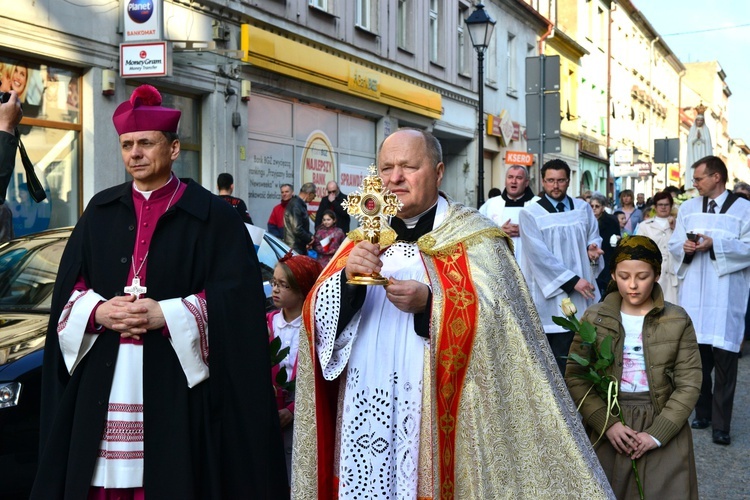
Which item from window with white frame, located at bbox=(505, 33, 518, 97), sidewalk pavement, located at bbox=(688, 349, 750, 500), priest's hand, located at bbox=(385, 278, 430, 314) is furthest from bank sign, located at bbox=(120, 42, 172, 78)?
window with white frame, located at bbox=(505, 33, 518, 97)

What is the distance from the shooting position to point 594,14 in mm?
43844

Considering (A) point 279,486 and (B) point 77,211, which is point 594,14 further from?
(A) point 279,486

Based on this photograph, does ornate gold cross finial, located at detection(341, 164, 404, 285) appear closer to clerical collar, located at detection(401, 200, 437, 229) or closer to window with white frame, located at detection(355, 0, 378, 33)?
clerical collar, located at detection(401, 200, 437, 229)

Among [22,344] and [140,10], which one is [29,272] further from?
[140,10]

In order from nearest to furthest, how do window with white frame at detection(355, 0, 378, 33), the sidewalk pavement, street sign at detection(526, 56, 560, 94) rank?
the sidewalk pavement
street sign at detection(526, 56, 560, 94)
window with white frame at detection(355, 0, 378, 33)

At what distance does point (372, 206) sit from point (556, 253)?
4.21 m

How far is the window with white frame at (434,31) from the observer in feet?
87.9

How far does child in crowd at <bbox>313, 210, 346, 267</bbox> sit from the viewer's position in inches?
582

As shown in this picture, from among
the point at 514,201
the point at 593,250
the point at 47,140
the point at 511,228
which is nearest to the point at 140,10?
the point at 47,140

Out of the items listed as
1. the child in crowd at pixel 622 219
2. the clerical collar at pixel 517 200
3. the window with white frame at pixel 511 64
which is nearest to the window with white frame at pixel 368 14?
the child in crowd at pixel 622 219

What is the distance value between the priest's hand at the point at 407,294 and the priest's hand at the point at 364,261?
121 millimetres

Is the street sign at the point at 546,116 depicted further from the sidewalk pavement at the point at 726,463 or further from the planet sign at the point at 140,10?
the sidewalk pavement at the point at 726,463

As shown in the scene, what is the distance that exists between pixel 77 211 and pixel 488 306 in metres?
10.9

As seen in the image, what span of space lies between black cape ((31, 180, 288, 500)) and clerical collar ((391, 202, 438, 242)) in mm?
581
